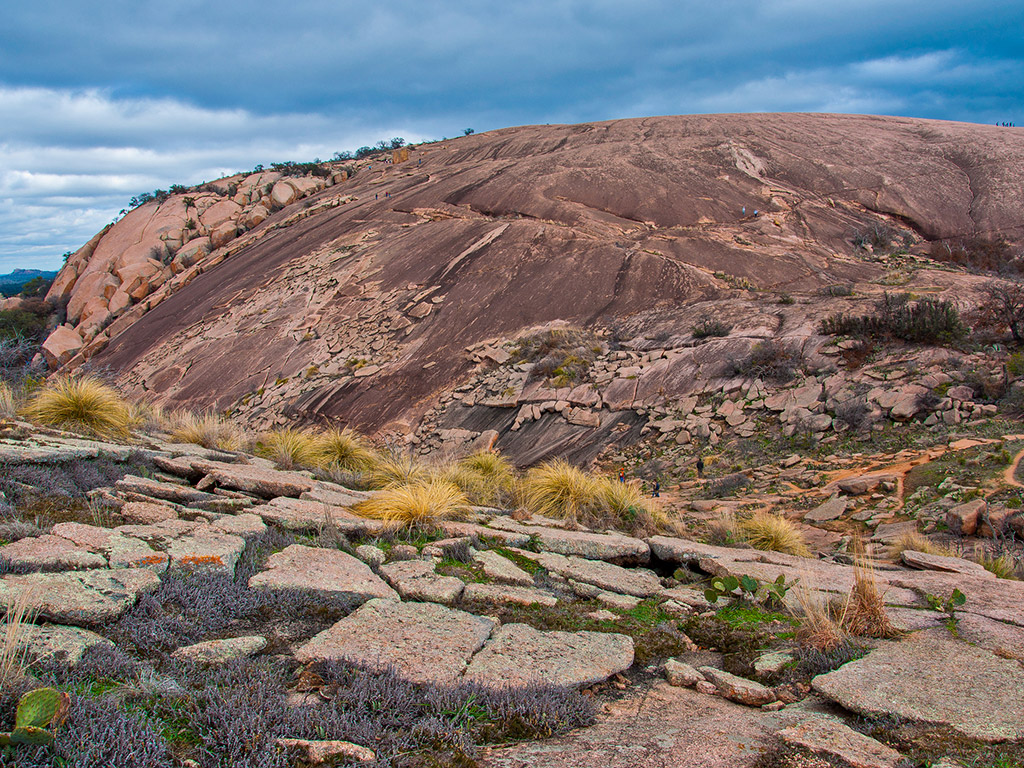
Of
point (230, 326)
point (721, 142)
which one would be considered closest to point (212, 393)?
point (230, 326)

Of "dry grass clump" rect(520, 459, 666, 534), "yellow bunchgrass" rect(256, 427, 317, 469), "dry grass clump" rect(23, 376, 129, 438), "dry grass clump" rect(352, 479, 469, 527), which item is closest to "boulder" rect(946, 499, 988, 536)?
"dry grass clump" rect(520, 459, 666, 534)

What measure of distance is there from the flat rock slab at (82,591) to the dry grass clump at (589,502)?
452 centimetres

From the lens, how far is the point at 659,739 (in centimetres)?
235

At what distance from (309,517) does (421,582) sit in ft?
4.62

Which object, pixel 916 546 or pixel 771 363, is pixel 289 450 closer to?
pixel 916 546

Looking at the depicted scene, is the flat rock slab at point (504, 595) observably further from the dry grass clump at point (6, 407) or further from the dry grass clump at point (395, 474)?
the dry grass clump at point (6, 407)

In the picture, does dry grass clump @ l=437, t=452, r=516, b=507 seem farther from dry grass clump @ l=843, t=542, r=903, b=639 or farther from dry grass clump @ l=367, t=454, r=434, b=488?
dry grass clump @ l=843, t=542, r=903, b=639

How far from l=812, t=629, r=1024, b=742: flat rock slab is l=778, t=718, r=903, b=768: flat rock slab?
0.85ft

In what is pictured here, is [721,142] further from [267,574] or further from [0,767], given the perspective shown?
[0,767]

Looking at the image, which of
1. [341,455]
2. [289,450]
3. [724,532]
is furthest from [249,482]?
[724,532]

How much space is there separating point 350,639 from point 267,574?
0.97 metres

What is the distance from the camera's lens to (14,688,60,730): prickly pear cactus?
177 cm

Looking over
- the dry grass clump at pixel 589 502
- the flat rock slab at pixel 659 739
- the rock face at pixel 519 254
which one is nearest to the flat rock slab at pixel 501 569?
the flat rock slab at pixel 659 739

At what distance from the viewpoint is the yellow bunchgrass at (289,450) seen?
7.80 meters
